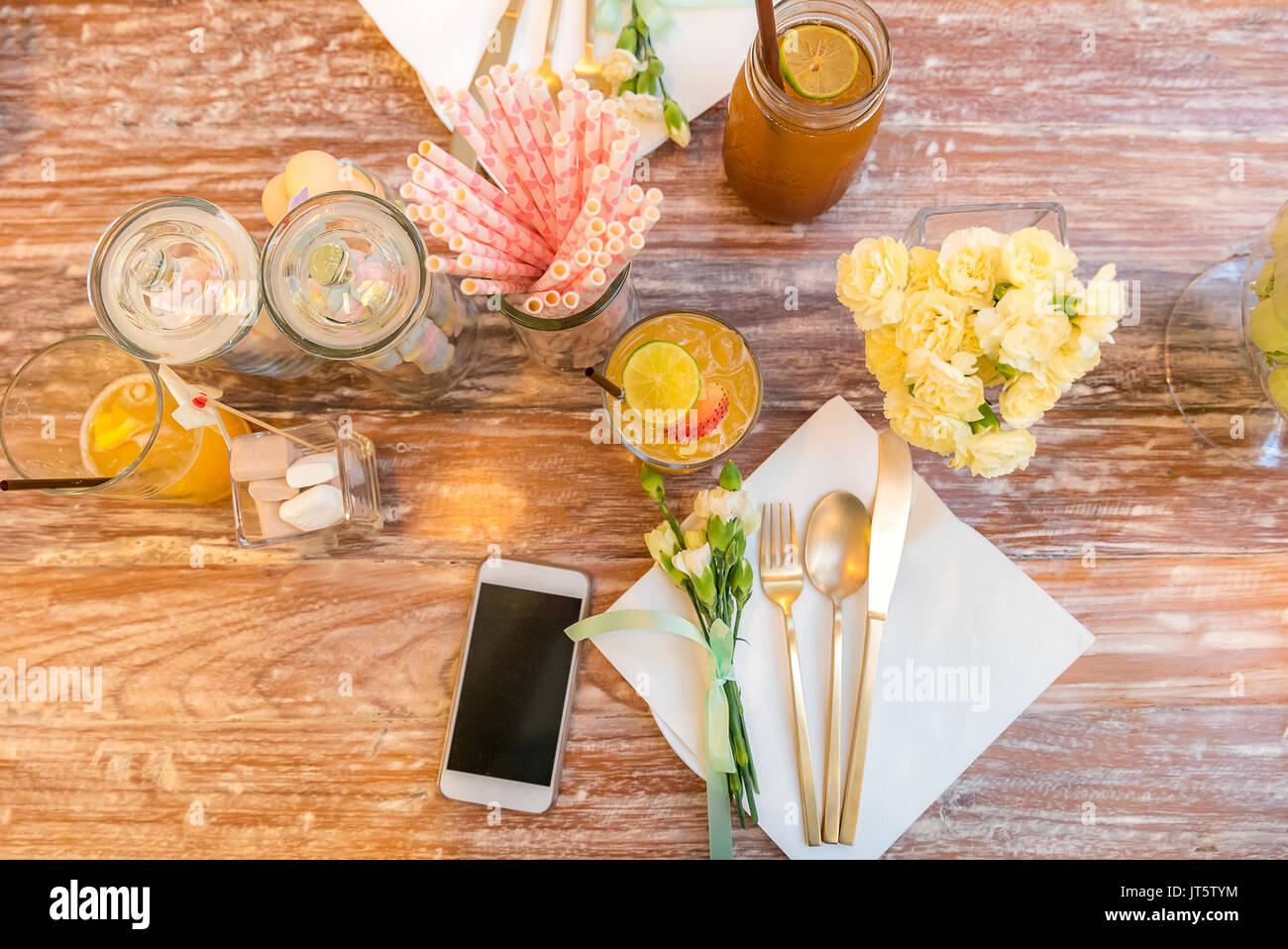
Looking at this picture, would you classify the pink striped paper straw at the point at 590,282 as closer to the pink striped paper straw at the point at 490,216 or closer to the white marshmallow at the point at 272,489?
the pink striped paper straw at the point at 490,216

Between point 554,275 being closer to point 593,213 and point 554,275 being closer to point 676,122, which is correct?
point 593,213

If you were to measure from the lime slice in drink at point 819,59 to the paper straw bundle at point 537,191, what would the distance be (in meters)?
0.25

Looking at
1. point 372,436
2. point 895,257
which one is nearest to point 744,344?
point 895,257

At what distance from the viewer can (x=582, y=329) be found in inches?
33.7

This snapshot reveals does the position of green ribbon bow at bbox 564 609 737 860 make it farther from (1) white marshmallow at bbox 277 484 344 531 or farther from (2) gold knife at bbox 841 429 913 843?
(1) white marshmallow at bbox 277 484 344 531

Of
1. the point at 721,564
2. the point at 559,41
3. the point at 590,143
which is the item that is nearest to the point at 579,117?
the point at 590,143

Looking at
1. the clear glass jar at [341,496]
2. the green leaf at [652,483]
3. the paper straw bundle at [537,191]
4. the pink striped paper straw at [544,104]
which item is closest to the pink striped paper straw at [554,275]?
the paper straw bundle at [537,191]

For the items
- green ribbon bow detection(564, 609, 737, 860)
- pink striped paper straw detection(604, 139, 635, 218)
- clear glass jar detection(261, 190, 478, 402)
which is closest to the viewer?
pink striped paper straw detection(604, 139, 635, 218)

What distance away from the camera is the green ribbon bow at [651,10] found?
938 millimetres

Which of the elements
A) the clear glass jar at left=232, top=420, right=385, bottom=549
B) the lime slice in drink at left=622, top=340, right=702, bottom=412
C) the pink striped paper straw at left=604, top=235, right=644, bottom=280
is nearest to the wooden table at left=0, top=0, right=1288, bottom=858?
the clear glass jar at left=232, top=420, right=385, bottom=549

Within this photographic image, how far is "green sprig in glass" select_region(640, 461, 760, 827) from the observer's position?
86 centimetres
